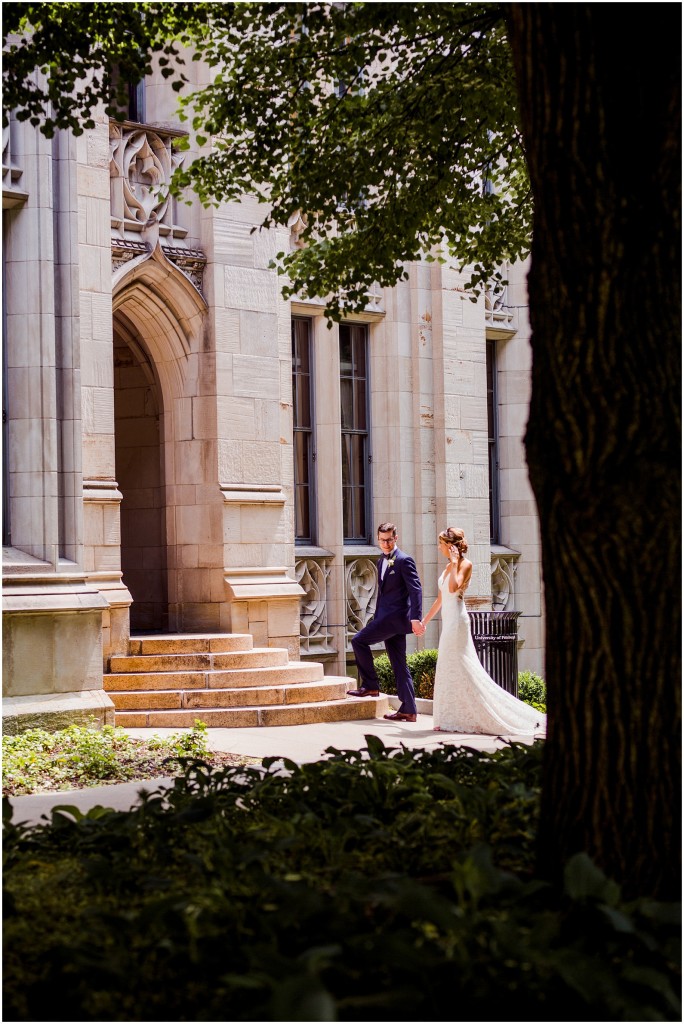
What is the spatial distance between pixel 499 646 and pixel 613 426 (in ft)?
35.6

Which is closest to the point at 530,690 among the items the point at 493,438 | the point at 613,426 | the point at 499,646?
the point at 499,646

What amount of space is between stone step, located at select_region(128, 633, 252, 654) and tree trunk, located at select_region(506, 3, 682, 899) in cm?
927

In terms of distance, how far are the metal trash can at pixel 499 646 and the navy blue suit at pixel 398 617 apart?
4.92 ft

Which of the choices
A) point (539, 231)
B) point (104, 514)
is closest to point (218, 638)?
point (104, 514)

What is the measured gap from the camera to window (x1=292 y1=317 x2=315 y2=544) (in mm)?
16016

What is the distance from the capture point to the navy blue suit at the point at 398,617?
1305 centimetres

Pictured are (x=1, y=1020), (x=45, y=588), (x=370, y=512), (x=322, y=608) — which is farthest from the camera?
(x=370, y=512)

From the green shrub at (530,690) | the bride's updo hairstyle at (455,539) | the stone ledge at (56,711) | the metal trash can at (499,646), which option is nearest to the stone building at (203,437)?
the stone ledge at (56,711)

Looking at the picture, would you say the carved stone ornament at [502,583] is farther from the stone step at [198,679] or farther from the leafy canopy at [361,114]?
the leafy canopy at [361,114]

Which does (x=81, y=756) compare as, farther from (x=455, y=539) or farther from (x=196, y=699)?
(x=455, y=539)

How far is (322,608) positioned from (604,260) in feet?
40.4

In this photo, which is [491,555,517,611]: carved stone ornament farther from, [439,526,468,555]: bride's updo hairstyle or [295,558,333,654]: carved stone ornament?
[439,526,468,555]: bride's updo hairstyle

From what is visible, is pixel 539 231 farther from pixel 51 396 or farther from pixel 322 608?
pixel 322 608

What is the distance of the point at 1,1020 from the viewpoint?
2975 millimetres
